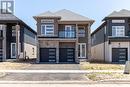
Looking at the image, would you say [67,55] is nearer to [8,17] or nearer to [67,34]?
[67,34]

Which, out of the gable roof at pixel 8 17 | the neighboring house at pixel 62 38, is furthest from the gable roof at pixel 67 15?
the gable roof at pixel 8 17

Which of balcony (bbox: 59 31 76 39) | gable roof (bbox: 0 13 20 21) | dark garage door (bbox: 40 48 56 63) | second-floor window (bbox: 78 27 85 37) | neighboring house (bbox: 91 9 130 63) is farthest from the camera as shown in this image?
second-floor window (bbox: 78 27 85 37)

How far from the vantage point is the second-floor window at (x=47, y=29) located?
152 feet

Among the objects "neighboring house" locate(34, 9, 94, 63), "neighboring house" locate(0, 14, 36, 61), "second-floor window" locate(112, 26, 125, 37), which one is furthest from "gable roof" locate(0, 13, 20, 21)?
"second-floor window" locate(112, 26, 125, 37)

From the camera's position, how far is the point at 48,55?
46.2 m

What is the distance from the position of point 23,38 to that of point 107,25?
12.9 meters

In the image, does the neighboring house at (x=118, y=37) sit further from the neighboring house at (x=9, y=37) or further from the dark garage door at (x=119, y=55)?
the neighboring house at (x=9, y=37)

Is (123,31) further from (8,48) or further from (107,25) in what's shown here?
(8,48)

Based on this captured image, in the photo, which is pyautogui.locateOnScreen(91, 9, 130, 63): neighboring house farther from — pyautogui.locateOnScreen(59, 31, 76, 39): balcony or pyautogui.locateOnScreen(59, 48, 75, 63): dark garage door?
pyautogui.locateOnScreen(59, 48, 75, 63): dark garage door

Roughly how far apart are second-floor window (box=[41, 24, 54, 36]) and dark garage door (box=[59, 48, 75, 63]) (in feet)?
9.18

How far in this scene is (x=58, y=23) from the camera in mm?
47406

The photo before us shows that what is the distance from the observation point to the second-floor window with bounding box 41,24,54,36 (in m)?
46.2

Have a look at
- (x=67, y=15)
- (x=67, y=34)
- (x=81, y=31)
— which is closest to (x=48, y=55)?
(x=67, y=34)

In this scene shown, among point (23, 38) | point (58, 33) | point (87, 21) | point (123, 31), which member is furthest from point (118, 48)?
point (23, 38)
